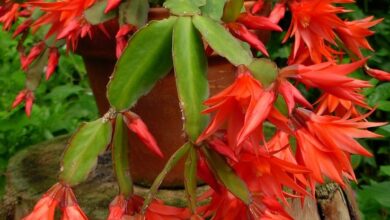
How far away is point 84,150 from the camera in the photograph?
93 cm

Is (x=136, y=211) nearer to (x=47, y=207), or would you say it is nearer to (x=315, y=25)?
(x=47, y=207)

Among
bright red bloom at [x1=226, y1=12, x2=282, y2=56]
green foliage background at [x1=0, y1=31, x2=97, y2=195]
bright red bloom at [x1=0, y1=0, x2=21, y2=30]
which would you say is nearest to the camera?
bright red bloom at [x1=226, y1=12, x2=282, y2=56]

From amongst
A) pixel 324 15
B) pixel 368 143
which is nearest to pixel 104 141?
pixel 324 15

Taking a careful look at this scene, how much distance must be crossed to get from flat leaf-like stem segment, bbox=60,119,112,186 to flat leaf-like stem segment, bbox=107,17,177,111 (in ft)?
0.14

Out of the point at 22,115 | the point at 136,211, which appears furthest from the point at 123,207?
the point at 22,115

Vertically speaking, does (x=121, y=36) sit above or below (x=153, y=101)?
above

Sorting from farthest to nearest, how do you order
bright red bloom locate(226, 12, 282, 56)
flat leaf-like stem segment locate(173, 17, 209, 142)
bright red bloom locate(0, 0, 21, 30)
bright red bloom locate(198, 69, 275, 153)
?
bright red bloom locate(0, 0, 21, 30) < bright red bloom locate(226, 12, 282, 56) < flat leaf-like stem segment locate(173, 17, 209, 142) < bright red bloom locate(198, 69, 275, 153)

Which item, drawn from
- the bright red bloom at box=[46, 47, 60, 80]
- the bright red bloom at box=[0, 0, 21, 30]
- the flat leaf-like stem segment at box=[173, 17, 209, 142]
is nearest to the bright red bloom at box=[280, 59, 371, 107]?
the flat leaf-like stem segment at box=[173, 17, 209, 142]

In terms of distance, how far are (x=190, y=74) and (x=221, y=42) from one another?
60 millimetres

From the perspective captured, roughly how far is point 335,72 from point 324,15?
380 millimetres

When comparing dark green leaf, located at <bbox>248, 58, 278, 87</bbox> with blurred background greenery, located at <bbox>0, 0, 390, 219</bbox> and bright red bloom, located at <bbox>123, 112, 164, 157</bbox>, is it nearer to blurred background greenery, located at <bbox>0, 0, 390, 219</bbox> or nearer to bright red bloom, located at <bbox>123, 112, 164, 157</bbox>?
bright red bloom, located at <bbox>123, 112, 164, 157</bbox>

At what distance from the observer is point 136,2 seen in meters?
1.22

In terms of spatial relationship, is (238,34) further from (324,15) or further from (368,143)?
(368,143)

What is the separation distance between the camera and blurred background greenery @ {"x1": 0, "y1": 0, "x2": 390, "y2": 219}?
5.24ft
